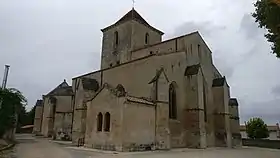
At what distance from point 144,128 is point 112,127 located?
256 centimetres

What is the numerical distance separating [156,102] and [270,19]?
12.2 metres

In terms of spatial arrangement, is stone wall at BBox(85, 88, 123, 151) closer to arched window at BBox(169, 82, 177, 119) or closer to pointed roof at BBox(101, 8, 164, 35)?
arched window at BBox(169, 82, 177, 119)

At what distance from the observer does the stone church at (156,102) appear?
68.3ft

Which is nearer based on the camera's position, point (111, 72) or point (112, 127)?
point (112, 127)

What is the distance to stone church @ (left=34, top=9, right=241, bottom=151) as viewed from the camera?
20828mm

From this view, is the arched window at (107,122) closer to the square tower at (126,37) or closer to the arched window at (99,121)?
the arched window at (99,121)

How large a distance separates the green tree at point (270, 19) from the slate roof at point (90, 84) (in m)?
19.7

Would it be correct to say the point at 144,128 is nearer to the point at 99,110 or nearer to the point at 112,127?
the point at 112,127

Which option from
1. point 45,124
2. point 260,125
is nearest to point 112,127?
point 45,124

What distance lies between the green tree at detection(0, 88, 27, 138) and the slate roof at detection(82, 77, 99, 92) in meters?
7.06

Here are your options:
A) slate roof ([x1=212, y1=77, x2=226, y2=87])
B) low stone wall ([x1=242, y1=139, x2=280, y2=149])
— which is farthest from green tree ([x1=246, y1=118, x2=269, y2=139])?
slate roof ([x1=212, y1=77, x2=226, y2=87])

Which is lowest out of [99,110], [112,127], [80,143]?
[80,143]

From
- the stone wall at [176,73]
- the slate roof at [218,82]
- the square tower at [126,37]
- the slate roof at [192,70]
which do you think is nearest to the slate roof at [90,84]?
A: the stone wall at [176,73]

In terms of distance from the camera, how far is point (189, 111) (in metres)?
25.9
